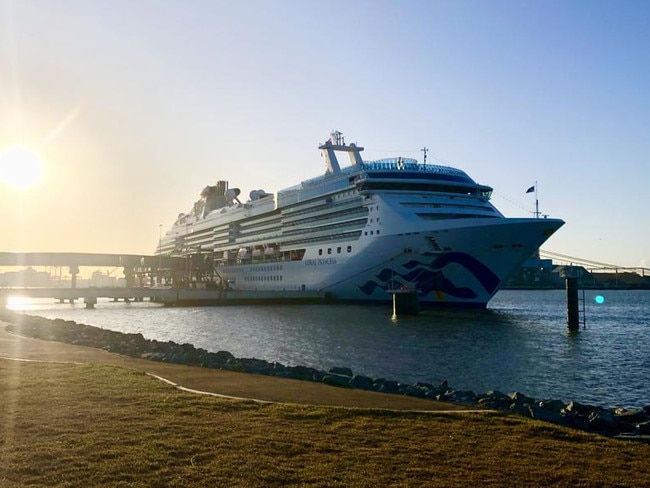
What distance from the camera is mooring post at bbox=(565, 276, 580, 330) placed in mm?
46344

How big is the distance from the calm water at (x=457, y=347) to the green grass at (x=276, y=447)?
10.6 metres

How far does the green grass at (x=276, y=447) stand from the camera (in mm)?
7410

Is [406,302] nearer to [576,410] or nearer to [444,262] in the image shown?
[444,262]

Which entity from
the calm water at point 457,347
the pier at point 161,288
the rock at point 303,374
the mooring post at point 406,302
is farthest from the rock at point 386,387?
the pier at point 161,288

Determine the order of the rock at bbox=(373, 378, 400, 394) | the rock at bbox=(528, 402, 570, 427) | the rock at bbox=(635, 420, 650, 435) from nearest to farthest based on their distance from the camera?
the rock at bbox=(528, 402, 570, 427) < the rock at bbox=(635, 420, 650, 435) < the rock at bbox=(373, 378, 400, 394)

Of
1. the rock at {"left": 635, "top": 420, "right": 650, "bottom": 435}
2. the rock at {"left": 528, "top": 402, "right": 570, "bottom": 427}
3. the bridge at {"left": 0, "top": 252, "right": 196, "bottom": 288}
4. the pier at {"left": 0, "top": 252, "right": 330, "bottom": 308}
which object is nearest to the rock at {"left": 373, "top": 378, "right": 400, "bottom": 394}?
the rock at {"left": 528, "top": 402, "right": 570, "bottom": 427}

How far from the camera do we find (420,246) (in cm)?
5534

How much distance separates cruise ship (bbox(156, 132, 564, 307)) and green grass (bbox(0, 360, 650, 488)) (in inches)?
1679

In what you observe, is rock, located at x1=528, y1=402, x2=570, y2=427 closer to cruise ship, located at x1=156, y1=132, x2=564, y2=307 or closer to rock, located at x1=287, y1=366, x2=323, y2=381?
rock, located at x1=287, y1=366, x2=323, y2=381

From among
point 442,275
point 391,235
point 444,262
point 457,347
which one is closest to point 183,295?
point 391,235

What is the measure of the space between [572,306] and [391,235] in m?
17.4

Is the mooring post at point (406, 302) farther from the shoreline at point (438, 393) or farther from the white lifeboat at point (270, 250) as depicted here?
the shoreline at point (438, 393)

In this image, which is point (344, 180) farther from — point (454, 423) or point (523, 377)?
point (454, 423)

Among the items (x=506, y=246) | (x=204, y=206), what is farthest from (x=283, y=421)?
(x=204, y=206)
